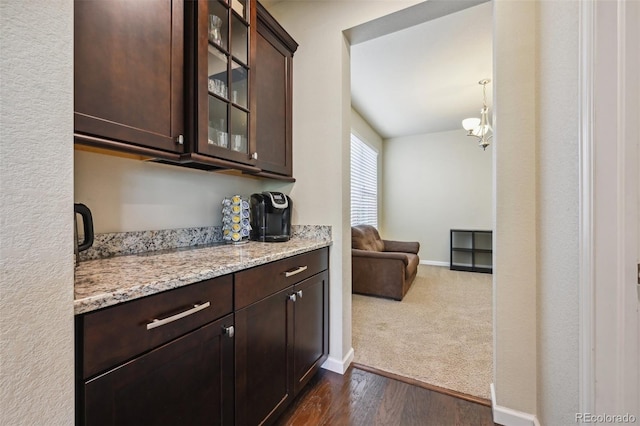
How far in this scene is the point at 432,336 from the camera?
7.84 feet

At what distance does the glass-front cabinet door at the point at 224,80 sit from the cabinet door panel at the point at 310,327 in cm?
86

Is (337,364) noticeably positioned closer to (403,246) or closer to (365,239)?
(365,239)

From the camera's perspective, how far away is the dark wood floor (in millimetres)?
1445

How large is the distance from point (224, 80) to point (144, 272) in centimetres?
106

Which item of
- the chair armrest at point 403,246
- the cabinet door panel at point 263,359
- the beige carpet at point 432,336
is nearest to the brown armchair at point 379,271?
the beige carpet at point 432,336

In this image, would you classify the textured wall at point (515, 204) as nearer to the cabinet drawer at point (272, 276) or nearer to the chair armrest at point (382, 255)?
the cabinet drawer at point (272, 276)

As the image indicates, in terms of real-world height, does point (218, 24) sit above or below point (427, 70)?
below

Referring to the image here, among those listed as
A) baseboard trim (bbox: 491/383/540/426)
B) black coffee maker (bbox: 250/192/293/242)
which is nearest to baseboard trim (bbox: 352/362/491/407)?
baseboard trim (bbox: 491/383/540/426)

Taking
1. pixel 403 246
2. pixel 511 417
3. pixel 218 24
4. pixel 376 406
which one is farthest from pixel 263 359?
pixel 403 246

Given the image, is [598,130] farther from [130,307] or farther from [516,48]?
[130,307]

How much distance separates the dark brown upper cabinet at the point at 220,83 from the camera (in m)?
1.28

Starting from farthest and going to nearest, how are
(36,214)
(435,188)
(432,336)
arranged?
(435,188)
(432,336)
(36,214)

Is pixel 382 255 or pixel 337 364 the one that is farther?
pixel 382 255

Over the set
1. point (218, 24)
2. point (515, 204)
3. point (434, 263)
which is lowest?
point (434, 263)
